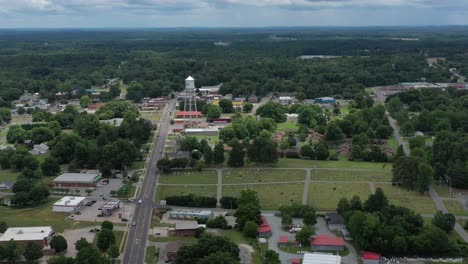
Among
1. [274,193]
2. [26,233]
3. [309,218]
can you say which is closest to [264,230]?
[309,218]

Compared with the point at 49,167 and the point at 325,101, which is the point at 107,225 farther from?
the point at 325,101

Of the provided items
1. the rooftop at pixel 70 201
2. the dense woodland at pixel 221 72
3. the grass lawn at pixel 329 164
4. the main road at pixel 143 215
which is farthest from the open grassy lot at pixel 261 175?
the dense woodland at pixel 221 72

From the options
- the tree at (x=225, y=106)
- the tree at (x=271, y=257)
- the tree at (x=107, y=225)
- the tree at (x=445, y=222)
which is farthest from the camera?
the tree at (x=225, y=106)

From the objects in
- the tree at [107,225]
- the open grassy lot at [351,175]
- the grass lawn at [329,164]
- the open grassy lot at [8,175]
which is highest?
the tree at [107,225]

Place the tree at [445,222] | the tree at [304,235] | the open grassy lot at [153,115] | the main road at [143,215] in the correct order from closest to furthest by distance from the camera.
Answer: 1. the main road at [143,215]
2. the tree at [304,235]
3. the tree at [445,222]
4. the open grassy lot at [153,115]

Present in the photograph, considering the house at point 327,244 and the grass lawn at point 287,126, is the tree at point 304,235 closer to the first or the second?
the house at point 327,244

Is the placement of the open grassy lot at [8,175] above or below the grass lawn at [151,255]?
below

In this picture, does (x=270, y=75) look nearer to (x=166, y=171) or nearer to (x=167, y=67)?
(x=167, y=67)
